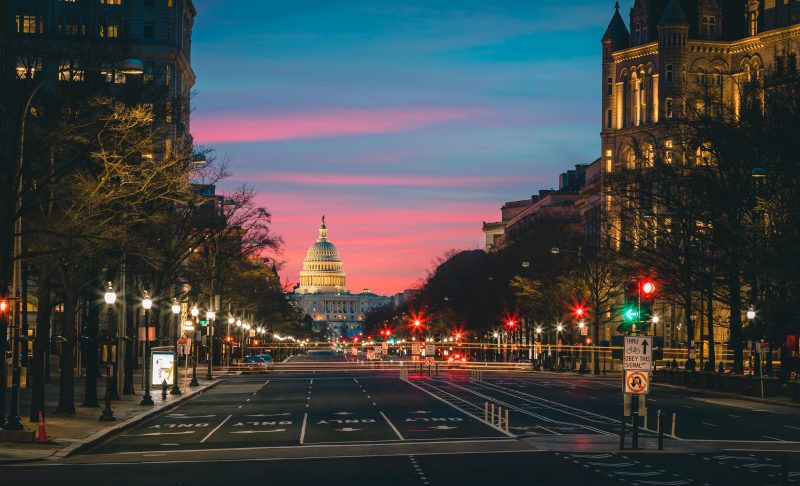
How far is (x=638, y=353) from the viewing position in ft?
118

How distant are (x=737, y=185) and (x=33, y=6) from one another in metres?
70.9

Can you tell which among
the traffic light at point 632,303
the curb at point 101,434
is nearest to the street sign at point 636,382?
the traffic light at point 632,303

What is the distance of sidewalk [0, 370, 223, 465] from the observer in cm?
3497

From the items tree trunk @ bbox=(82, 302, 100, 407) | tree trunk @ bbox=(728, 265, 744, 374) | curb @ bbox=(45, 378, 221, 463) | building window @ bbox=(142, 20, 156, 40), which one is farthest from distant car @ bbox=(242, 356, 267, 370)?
tree trunk @ bbox=(82, 302, 100, 407)

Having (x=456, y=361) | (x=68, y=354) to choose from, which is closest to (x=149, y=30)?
(x=456, y=361)

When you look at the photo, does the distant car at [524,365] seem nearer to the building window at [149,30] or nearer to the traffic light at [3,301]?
the building window at [149,30]

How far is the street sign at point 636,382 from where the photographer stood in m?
35.8

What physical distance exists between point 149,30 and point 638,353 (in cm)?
9944

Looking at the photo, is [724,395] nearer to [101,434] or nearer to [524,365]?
[101,434]

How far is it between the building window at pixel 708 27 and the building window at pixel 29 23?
65.3 meters

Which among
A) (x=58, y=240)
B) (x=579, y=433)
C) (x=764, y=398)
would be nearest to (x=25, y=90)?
(x=58, y=240)

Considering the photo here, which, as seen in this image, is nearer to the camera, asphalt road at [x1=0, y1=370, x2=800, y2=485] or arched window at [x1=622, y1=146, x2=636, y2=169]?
asphalt road at [x1=0, y1=370, x2=800, y2=485]

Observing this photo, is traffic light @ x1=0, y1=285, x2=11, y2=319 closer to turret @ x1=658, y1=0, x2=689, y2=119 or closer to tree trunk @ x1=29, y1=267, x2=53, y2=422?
tree trunk @ x1=29, y1=267, x2=53, y2=422

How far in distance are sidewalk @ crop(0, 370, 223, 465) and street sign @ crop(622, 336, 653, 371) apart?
14723 mm
